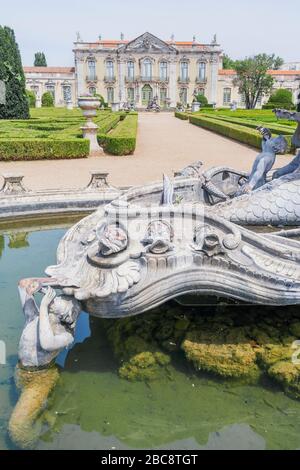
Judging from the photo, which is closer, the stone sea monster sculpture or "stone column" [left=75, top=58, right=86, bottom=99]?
the stone sea monster sculpture

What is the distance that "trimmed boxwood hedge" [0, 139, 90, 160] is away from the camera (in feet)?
45.1

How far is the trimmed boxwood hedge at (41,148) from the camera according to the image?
13.7m

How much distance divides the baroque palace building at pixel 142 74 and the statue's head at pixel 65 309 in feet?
200

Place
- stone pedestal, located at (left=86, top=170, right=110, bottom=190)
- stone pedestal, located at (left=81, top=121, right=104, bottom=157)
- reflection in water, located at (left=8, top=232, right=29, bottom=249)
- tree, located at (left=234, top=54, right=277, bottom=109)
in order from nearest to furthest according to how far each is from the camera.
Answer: reflection in water, located at (left=8, top=232, right=29, bottom=249)
stone pedestal, located at (left=86, top=170, right=110, bottom=190)
stone pedestal, located at (left=81, top=121, right=104, bottom=157)
tree, located at (left=234, top=54, right=277, bottom=109)

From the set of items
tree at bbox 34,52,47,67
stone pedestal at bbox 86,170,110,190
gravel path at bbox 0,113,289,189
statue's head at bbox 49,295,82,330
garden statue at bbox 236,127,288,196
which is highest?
tree at bbox 34,52,47,67

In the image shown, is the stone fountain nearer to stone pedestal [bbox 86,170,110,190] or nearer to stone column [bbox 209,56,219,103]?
stone pedestal [bbox 86,170,110,190]

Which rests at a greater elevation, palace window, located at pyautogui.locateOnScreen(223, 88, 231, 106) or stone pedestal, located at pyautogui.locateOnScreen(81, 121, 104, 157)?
palace window, located at pyautogui.locateOnScreen(223, 88, 231, 106)

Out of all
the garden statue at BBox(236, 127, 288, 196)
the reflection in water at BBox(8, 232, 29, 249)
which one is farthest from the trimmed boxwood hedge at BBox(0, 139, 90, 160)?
the garden statue at BBox(236, 127, 288, 196)

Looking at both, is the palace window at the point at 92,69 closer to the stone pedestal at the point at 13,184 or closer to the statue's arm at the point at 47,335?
the stone pedestal at the point at 13,184

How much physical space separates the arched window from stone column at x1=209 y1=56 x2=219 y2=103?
29.7 feet
